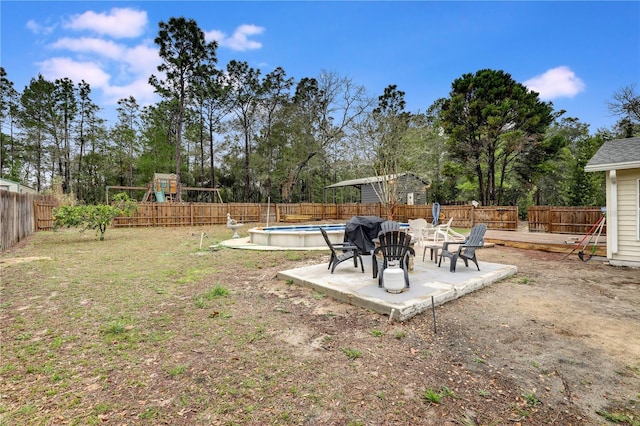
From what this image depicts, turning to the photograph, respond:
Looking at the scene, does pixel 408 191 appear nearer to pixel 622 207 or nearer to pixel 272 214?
pixel 272 214

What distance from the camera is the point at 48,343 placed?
310 centimetres

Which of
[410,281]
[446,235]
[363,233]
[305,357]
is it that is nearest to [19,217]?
[363,233]

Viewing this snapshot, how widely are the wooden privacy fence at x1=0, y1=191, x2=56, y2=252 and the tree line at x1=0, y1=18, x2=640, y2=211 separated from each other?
8.77 m

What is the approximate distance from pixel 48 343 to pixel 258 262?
4.47 meters

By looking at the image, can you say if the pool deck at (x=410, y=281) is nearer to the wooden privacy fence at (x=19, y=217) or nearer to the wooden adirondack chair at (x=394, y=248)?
the wooden adirondack chair at (x=394, y=248)

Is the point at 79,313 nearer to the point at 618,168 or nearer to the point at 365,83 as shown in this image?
the point at 618,168

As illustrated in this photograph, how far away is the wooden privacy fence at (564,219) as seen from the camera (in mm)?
13078

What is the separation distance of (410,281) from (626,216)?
6.08m

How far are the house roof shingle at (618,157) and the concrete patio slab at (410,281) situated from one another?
3618mm

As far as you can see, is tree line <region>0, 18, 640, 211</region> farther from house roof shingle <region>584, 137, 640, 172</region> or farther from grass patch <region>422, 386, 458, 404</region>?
grass patch <region>422, 386, 458, 404</region>

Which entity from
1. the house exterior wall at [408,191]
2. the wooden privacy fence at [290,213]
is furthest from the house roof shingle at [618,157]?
the house exterior wall at [408,191]

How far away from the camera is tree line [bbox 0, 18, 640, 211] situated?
64.8ft

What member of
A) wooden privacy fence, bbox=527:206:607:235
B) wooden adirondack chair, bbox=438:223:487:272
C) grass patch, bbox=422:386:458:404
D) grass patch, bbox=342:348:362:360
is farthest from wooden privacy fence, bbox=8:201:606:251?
grass patch, bbox=422:386:458:404

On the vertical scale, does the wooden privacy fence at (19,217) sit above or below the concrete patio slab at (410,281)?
above
